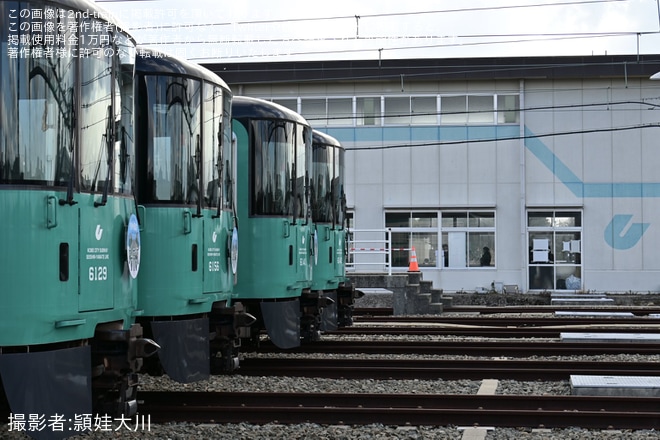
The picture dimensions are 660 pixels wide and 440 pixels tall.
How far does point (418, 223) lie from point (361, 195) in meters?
2.11

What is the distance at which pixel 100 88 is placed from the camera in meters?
7.66

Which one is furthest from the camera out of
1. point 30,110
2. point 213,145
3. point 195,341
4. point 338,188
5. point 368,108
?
point 368,108

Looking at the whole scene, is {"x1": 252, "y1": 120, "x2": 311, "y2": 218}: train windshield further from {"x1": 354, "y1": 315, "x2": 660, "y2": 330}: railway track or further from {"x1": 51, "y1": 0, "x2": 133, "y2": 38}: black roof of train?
{"x1": 354, "y1": 315, "x2": 660, "y2": 330}: railway track

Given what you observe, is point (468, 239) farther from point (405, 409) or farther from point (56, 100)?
point (56, 100)

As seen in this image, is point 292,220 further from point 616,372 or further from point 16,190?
point 16,190

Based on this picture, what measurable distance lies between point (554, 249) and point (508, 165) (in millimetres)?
3148

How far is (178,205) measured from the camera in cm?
973

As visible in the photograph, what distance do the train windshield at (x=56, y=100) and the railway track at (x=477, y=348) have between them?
814 centimetres

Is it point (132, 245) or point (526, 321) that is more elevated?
point (132, 245)

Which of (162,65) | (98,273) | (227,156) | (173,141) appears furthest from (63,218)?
(227,156)

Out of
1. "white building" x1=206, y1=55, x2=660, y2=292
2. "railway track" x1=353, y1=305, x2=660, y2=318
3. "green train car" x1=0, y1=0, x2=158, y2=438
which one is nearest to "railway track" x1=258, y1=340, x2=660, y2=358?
"railway track" x1=353, y1=305, x2=660, y2=318

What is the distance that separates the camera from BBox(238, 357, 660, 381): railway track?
484 inches

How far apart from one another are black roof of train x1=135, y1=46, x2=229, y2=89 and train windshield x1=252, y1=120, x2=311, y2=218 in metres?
3.14

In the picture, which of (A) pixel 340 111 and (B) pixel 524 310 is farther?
(A) pixel 340 111
